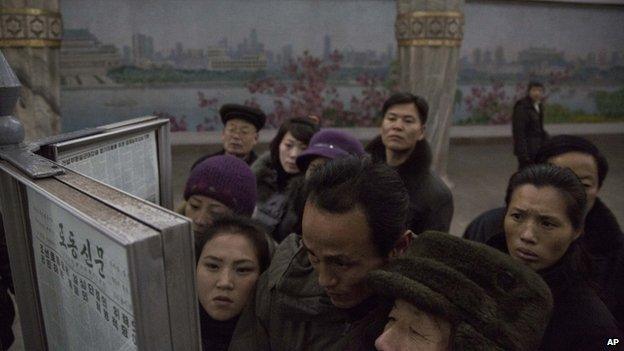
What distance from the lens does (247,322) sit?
126cm

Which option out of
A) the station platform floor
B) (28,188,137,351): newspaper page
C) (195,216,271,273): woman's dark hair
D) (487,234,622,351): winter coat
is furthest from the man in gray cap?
(28,188,137,351): newspaper page

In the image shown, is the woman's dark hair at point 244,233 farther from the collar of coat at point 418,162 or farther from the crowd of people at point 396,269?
the collar of coat at point 418,162

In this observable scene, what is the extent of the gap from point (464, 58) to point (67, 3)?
6.96 meters

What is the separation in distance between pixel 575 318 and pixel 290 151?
1.69 metres

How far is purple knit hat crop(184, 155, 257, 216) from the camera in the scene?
1.75m

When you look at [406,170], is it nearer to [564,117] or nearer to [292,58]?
[292,58]

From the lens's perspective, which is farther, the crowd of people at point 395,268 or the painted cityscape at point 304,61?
the painted cityscape at point 304,61

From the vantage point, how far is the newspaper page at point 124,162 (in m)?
1.13

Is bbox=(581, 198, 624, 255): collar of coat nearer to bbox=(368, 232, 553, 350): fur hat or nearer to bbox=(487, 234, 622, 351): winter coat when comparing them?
bbox=(487, 234, 622, 351): winter coat

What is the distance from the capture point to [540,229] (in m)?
1.48

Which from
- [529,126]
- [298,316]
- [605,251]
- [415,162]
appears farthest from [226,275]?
[529,126]


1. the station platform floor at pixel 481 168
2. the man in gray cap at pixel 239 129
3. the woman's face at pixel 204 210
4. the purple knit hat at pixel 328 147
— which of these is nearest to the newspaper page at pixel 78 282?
the woman's face at pixel 204 210

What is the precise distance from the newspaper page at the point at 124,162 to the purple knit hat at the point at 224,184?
16 centimetres

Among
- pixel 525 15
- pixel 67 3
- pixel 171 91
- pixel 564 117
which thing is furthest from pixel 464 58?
pixel 67 3
